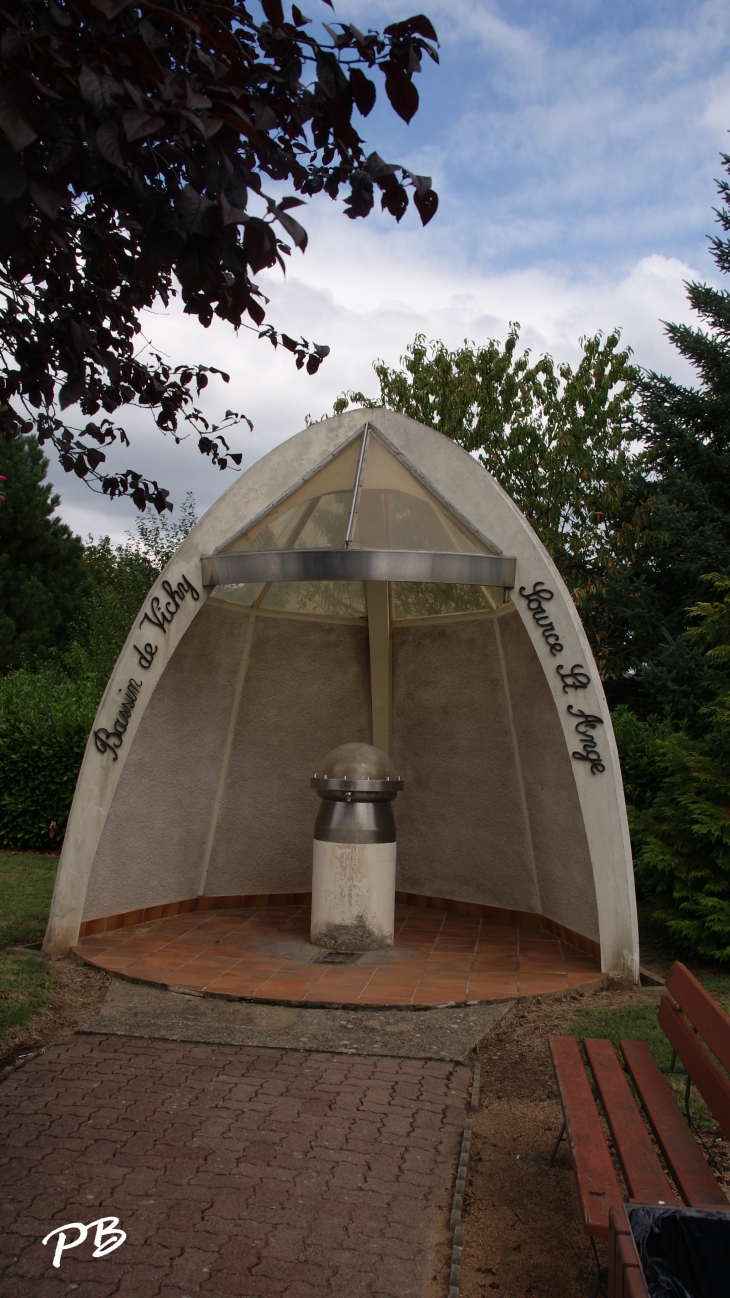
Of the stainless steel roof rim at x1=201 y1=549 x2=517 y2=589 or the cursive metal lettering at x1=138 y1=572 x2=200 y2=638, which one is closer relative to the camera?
the stainless steel roof rim at x1=201 y1=549 x2=517 y2=589

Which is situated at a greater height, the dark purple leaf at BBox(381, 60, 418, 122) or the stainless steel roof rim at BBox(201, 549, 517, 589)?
the dark purple leaf at BBox(381, 60, 418, 122)

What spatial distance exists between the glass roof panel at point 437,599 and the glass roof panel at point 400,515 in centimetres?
136

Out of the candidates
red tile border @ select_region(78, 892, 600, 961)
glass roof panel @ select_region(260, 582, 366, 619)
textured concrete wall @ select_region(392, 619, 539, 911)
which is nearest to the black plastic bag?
red tile border @ select_region(78, 892, 600, 961)

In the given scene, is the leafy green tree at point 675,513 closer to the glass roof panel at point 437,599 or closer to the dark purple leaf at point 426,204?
the glass roof panel at point 437,599

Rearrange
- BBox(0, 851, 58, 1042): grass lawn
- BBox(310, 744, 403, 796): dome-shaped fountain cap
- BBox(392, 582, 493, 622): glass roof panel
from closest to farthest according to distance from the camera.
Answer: BBox(0, 851, 58, 1042): grass lawn, BBox(310, 744, 403, 796): dome-shaped fountain cap, BBox(392, 582, 493, 622): glass roof panel

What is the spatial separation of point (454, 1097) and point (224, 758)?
4.65 metres

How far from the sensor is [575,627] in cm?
679

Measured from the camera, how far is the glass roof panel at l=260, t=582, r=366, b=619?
9109 mm

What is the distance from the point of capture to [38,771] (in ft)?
38.8

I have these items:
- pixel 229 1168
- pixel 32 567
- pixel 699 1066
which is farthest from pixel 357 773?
pixel 32 567

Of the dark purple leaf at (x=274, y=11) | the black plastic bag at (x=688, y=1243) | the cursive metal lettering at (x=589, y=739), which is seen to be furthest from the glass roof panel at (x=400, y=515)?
the black plastic bag at (x=688, y=1243)

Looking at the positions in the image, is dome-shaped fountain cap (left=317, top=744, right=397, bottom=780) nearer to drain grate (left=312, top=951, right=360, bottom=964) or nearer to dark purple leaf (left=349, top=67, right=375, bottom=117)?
drain grate (left=312, top=951, right=360, bottom=964)

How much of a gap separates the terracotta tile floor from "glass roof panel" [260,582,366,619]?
291 cm

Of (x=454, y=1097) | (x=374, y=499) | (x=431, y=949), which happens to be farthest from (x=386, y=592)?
(x=454, y=1097)
